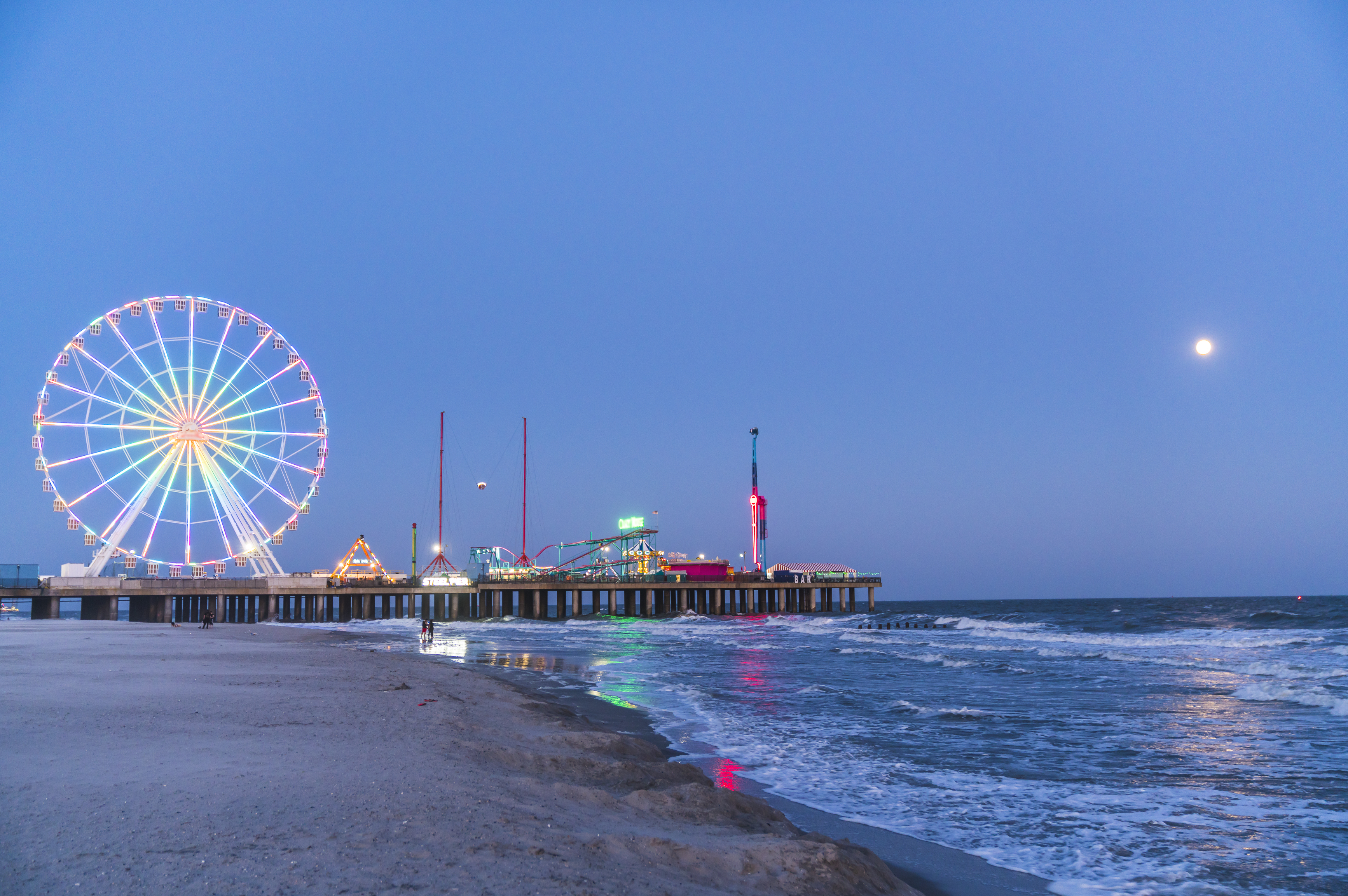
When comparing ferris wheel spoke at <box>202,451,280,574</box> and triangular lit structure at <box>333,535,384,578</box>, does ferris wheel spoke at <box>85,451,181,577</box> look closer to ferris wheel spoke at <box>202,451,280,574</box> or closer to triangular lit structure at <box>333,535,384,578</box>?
ferris wheel spoke at <box>202,451,280,574</box>

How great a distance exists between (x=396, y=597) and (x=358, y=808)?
89.9 metres

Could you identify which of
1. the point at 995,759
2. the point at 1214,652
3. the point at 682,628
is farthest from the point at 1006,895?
the point at 682,628

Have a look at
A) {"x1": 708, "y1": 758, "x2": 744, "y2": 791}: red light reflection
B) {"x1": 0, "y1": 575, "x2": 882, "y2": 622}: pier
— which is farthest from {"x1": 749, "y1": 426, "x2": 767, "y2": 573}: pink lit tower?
{"x1": 708, "y1": 758, "x2": 744, "y2": 791}: red light reflection

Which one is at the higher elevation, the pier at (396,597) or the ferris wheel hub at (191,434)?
the ferris wheel hub at (191,434)

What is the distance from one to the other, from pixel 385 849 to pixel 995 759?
9.95 meters

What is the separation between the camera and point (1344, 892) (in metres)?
6.75

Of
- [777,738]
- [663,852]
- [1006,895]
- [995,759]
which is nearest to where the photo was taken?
[663,852]

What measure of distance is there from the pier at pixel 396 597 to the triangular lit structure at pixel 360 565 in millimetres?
2341

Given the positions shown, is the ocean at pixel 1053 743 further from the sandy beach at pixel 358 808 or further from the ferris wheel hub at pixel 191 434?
the ferris wheel hub at pixel 191 434

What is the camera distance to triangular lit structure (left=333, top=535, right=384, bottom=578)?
81.6 meters

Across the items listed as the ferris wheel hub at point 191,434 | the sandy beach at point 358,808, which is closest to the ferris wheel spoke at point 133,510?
the ferris wheel hub at point 191,434

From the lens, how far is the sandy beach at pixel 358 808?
15.0ft

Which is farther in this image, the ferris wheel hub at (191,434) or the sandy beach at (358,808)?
the ferris wheel hub at (191,434)

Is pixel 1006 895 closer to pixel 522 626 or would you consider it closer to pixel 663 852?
pixel 663 852
